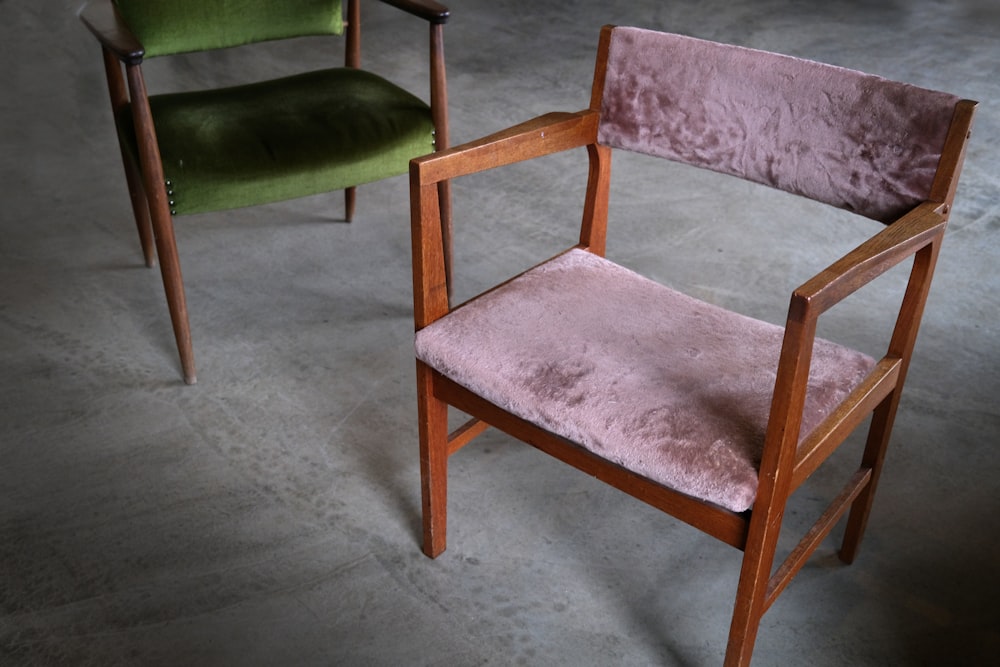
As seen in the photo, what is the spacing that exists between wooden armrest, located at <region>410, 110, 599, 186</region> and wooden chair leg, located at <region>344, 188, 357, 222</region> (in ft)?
4.35

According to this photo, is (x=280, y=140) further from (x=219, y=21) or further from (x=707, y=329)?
(x=707, y=329)

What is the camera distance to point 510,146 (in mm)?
1506

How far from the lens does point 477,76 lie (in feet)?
13.2

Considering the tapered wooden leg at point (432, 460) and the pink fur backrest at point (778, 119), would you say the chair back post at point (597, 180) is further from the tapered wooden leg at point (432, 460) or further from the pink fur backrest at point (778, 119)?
the tapered wooden leg at point (432, 460)

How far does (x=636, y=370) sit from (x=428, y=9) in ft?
3.71

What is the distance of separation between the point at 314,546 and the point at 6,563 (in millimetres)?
520

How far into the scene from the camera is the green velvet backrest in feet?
7.30

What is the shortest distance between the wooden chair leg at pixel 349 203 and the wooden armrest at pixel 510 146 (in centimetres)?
133

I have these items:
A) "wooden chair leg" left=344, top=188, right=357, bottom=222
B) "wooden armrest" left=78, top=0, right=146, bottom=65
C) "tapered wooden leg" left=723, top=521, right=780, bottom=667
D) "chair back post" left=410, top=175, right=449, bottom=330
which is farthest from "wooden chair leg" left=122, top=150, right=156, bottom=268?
"tapered wooden leg" left=723, top=521, right=780, bottom=667

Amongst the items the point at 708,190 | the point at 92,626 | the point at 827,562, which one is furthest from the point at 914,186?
the point at 708,190

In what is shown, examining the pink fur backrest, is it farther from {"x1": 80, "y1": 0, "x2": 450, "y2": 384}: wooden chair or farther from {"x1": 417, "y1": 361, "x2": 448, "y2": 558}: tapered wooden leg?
{"x1": 80, "y1": 0, "x2": 450, "y2": 384}: wooden chair

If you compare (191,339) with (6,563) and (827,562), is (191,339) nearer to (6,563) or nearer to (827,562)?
(6,563)

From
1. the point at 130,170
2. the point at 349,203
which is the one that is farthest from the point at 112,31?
the point at 349,203

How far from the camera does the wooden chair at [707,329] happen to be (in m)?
1.22
